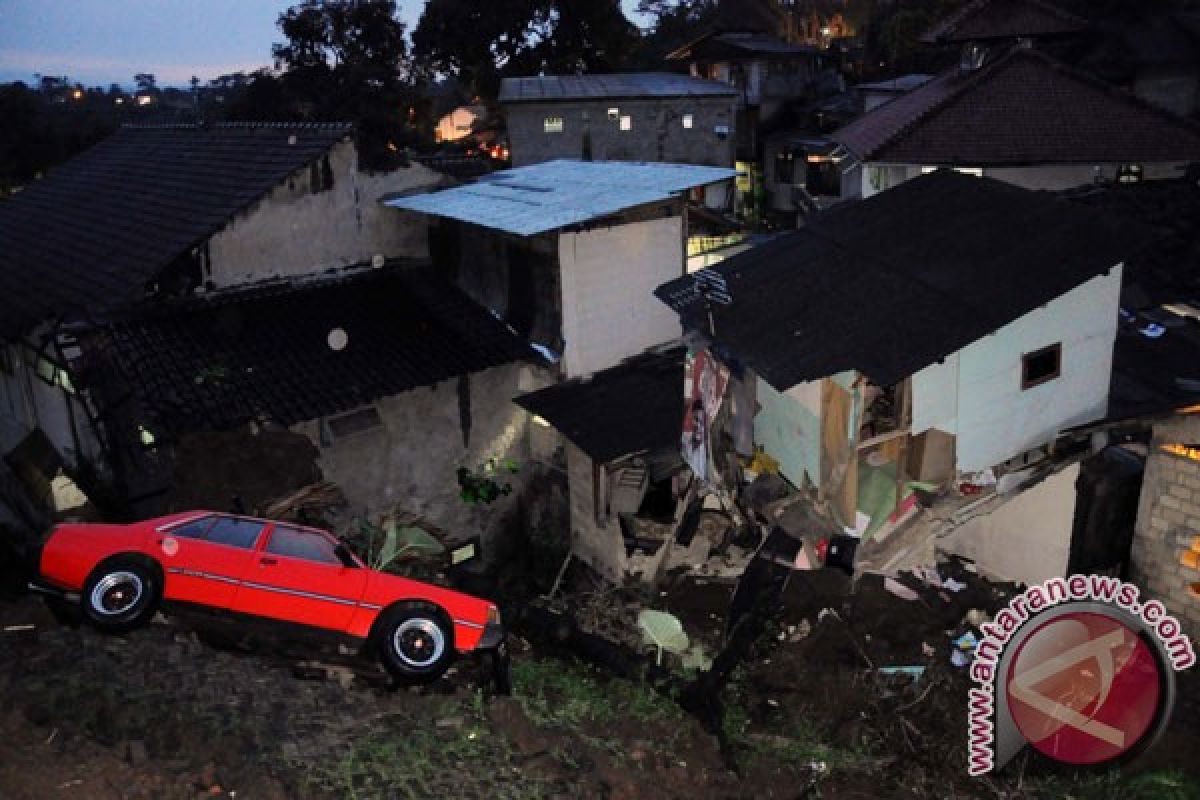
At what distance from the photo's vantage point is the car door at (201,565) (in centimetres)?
1070

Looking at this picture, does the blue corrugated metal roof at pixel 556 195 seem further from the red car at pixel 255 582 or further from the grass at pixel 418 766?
the grass at pixel 418 766

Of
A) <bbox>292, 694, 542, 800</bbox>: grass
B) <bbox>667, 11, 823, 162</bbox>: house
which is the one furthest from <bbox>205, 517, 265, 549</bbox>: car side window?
<bbox>667, 11, 823, 162</bbox>: house

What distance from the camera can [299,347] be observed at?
1733 cm

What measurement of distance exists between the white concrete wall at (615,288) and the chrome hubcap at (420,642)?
27.3 ft

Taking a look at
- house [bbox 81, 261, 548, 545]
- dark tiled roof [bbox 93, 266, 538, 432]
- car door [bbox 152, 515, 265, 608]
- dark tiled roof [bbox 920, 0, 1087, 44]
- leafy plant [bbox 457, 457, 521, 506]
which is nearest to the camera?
car door [bbox 152, 515, 265, 608]

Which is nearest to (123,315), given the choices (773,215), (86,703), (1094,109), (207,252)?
(207,252)

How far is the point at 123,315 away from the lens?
1669 cm

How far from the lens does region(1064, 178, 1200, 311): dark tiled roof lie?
16.6 m

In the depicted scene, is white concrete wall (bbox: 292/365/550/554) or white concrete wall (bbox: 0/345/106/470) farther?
white concrete wall (bbox: 292/365/550/554)

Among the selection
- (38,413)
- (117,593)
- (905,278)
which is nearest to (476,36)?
(38,413)

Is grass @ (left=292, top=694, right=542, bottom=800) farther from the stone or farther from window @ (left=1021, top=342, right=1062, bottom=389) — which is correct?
window @ (left=1021, top=342, right=1062, bottom=389)

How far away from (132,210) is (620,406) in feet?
39.5

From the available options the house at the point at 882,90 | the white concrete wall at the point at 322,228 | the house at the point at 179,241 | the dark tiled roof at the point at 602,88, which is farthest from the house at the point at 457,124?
the white concrete wall at the point at 322,228

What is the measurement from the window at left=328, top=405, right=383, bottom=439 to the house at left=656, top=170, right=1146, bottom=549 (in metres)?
6.79
